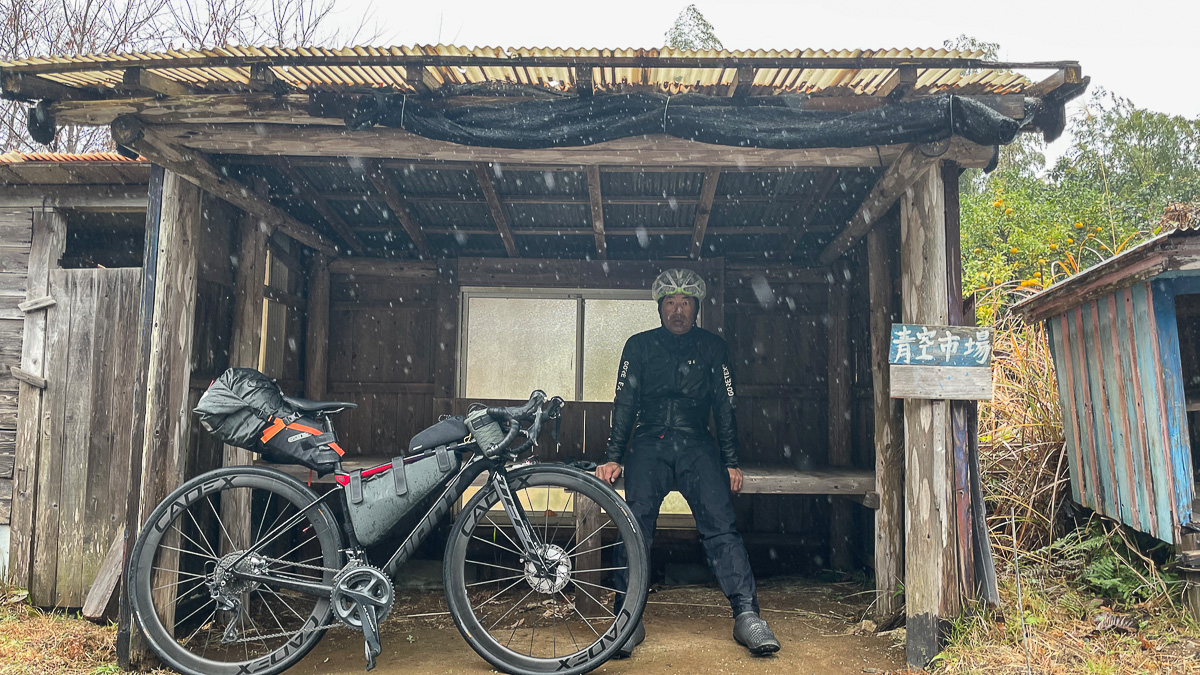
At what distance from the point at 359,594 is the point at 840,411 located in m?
3.73

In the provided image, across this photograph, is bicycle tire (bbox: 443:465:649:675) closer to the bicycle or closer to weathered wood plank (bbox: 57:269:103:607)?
the bicycle

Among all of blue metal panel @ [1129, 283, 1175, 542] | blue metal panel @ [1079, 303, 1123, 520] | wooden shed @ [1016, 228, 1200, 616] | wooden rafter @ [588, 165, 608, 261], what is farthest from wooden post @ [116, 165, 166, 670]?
blue metal panel @ [1079, 303, 1123, 520]

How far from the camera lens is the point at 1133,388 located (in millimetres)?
3873

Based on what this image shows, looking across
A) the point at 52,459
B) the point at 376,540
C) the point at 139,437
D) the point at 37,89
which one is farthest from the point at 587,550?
the point at 37,89

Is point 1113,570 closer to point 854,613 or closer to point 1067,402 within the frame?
point 1067,402

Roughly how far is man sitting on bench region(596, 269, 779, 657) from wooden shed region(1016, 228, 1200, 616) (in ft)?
6.74

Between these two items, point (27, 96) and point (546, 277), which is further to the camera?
point (546, 277)

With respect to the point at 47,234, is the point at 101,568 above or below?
below

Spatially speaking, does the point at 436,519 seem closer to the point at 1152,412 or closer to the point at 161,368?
the point at 161,368

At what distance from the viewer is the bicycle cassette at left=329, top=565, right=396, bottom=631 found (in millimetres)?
3150

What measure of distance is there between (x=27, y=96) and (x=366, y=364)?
295 centimetres

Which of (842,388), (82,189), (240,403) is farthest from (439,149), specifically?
(842,388)

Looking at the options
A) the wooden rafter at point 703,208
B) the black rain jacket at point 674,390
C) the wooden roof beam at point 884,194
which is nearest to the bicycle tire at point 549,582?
the black rain jacket at point 674,390

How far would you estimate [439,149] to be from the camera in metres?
3.52
